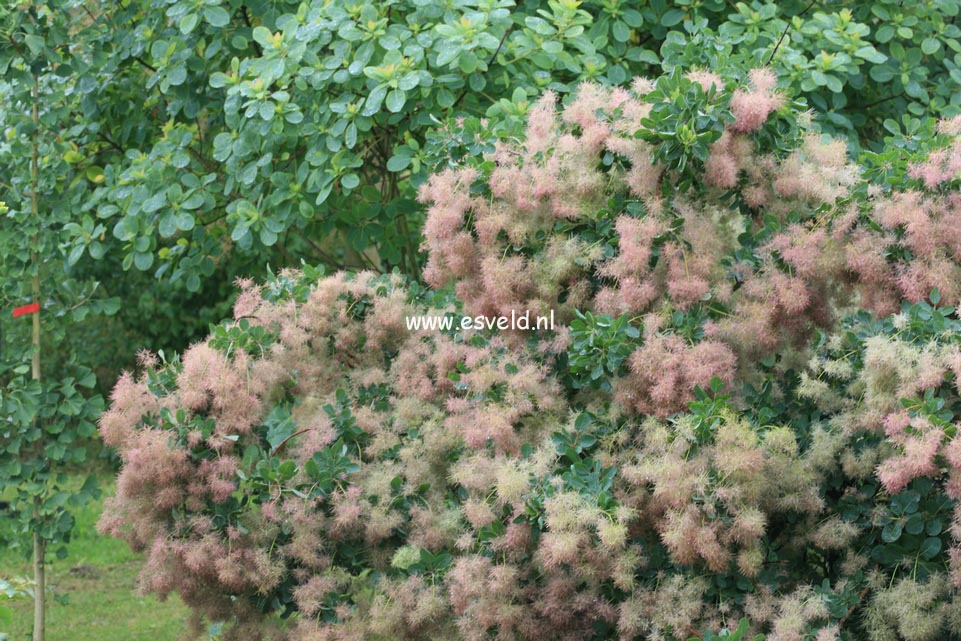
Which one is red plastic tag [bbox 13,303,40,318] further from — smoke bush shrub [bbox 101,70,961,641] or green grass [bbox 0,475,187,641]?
smoke bush shrub [bbox 101,70,961,641]

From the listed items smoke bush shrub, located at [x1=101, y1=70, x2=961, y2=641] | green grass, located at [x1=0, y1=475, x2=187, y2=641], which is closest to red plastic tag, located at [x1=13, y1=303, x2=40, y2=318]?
green grass, located at [x1=0, y1=475, x2=187, y2=641]

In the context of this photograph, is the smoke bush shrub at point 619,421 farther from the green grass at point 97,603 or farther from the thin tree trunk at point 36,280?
the green grass at point 97,603

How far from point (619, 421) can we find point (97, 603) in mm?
3952

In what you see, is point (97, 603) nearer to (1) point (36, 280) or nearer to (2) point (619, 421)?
(1) point (36, 280)

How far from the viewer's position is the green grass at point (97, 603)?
5285 millimetres

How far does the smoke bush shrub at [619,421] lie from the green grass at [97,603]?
1572mm

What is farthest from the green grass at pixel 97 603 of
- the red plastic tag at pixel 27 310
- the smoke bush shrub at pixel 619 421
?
the smoke bush shrub at pixel 619 421

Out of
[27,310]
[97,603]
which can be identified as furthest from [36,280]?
[97,603]

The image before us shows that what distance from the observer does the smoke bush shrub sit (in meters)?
2.59

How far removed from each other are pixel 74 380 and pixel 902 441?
3.17m

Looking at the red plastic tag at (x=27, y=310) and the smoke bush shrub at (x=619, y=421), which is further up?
the smoke bush shrub at (x=619, y=421)

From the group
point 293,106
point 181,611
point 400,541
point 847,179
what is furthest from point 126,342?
point 847,179

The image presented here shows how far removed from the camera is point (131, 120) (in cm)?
523

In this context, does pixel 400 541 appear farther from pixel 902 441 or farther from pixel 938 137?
pixel 938 137
